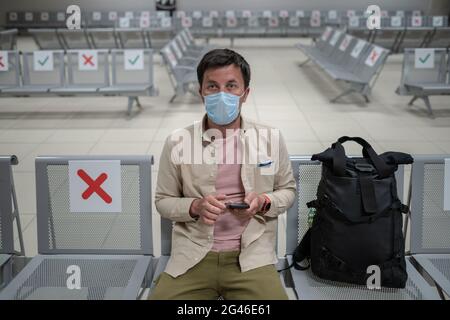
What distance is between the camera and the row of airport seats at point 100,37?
38.2 ft

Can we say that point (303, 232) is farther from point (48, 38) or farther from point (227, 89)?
point (48, 38)

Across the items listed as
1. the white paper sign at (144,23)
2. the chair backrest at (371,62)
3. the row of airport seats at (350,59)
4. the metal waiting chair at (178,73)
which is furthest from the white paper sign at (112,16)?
the chair backrest at (371,62)

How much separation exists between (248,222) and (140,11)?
17.0 metres

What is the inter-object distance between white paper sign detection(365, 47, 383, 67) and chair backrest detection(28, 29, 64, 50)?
7.20 m

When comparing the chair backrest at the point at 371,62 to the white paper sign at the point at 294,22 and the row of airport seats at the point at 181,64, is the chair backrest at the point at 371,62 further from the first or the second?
the white paper sign at the point at 294,22

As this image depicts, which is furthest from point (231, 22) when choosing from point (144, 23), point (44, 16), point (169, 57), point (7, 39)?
point (169, 57)

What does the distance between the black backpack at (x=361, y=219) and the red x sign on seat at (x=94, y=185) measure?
93cm

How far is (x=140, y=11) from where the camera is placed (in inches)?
704

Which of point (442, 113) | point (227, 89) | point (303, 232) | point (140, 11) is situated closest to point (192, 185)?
point (227, 89)

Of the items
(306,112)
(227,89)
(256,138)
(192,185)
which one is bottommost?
(306,112)

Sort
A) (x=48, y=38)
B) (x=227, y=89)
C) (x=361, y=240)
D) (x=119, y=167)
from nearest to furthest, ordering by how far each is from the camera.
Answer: (x=361, y=240) < (x=227, y=89) < (x=119, y=167) < (x=48, y=38)

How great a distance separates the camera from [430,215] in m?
2.32

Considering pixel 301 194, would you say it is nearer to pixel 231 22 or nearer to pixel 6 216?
pixel 6 216

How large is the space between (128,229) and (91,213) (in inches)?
7.3
